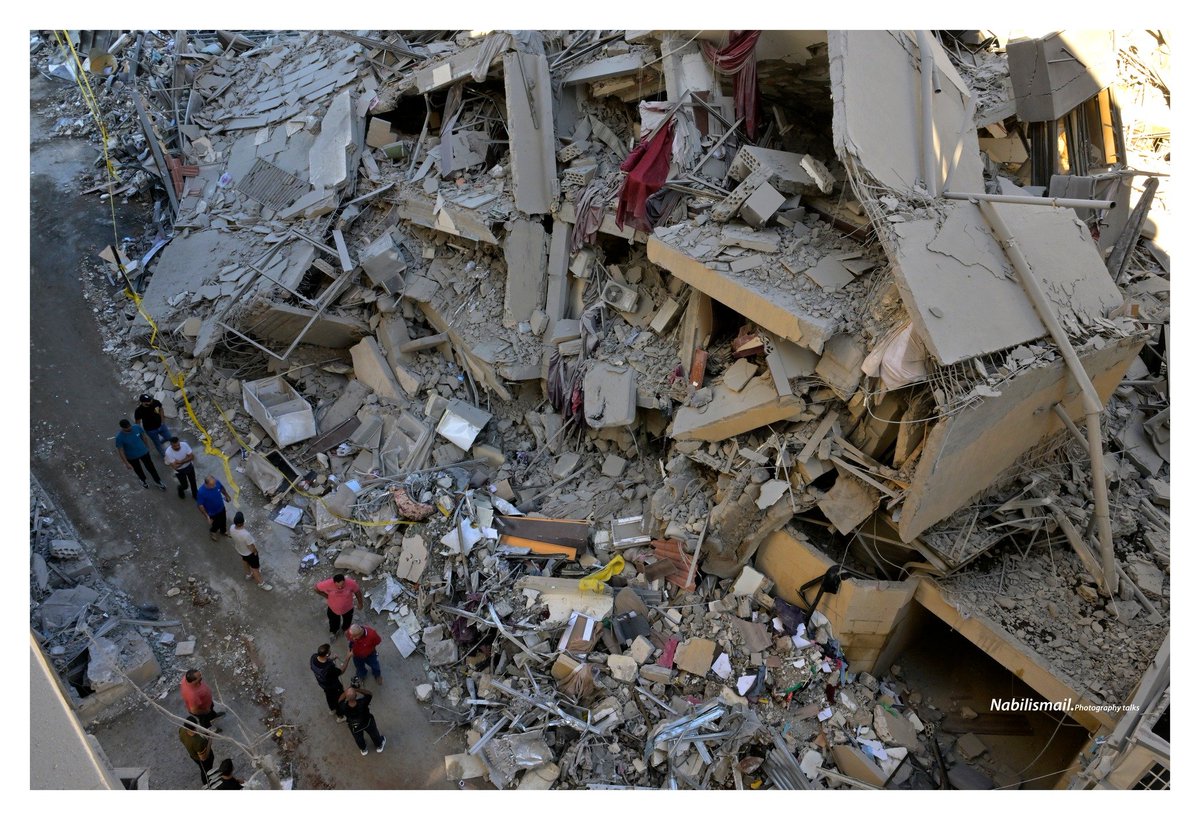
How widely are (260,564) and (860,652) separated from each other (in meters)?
5.90

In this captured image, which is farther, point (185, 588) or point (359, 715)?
point (185, 588)

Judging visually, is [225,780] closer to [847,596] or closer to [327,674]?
[327,674]

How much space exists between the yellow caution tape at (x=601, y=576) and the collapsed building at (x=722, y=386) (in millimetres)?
43

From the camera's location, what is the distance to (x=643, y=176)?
29.9 ft

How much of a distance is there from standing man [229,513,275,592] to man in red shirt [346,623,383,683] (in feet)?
4.56

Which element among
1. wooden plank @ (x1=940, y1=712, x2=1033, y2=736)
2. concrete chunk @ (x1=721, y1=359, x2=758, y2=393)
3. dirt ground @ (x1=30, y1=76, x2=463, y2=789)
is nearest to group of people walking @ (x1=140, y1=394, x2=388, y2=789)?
dirt ground @ (x1=30, y1=76, x2=463, y2=789)

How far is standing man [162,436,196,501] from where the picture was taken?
896 cm

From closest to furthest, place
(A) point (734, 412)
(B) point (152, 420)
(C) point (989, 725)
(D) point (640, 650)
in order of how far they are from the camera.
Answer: (D) point (640, 650)
(A) point (734, 412)
(C) point (989, 725)
(B) point (152, 420)

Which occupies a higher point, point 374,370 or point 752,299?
point 752,299

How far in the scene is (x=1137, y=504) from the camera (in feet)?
28.0

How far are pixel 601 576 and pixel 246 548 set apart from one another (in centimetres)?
339

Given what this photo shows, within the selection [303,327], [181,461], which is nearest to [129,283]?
[303,327]

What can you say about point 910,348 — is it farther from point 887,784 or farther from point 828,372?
point 887,784

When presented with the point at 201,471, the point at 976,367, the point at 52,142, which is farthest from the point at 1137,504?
the point at 52,142
